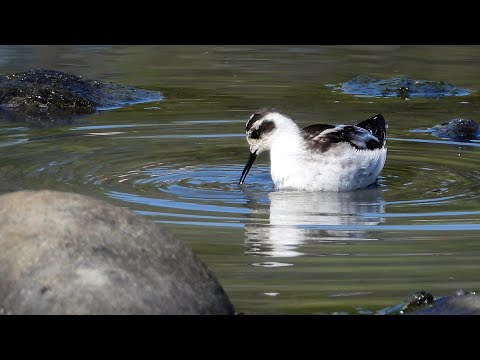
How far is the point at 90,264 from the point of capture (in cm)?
665

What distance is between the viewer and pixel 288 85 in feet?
60.5

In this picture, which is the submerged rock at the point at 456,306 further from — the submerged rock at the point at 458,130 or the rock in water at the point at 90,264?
the submerged rock at the point at 458,130

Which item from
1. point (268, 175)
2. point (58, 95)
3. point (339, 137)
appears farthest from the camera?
point (58, 95)

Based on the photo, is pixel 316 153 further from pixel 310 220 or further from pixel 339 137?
pixel 310 220

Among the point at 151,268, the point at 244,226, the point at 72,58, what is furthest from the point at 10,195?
the point at 72,58

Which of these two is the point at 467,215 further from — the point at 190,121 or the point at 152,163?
the point at 190,121

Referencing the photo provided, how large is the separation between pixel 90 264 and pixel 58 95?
10754mm

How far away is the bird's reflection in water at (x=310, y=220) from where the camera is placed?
31.4 ft

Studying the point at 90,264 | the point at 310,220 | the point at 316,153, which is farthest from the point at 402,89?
→ the point at 90,264

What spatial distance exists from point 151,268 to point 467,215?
15.0ft

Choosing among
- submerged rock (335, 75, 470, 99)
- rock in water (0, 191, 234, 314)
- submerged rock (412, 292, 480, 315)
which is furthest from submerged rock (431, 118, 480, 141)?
rock in water (0, 191, 234, 314)

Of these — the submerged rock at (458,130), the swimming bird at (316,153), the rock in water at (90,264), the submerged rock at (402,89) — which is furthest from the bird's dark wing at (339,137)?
the rock in water at (90,264)

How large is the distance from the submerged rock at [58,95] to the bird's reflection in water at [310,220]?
5.61 meters

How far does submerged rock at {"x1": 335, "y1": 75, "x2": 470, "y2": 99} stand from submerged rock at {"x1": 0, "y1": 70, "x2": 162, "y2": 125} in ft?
9.55
